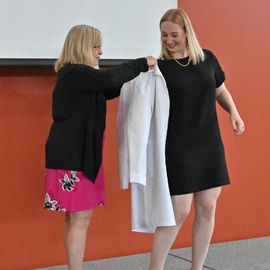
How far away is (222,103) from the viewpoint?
8.07ft

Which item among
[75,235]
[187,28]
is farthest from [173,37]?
[75,235]

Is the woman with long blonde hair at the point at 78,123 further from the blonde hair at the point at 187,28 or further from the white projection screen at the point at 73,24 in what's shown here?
the white projection screen at the point at 73,24

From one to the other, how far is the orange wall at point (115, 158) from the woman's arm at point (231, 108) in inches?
23.1

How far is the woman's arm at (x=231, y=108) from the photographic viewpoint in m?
2.38

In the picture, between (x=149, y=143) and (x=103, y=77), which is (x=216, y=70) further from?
(x=103, y=77)

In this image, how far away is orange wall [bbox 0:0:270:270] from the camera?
8.35 feet

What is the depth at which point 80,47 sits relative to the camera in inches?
85.8

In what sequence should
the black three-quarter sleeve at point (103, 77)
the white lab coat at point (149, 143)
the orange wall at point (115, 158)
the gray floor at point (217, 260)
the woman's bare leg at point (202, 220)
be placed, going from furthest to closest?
the gray floor at point (217, 260)
the orange wall at point (115, 158)
the woman's bare leg at point (202, 220)
the white lab coat at point (149, 143)
the black three-quarter sleeve at point (103, 77)

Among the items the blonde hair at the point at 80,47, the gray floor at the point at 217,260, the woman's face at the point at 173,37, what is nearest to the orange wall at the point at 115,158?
the gray floor at the point at 217,260

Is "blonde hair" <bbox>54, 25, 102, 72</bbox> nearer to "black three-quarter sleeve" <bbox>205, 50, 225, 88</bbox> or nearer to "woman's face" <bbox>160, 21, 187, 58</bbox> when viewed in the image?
"woman's face" <bbox>160, 21, 187, 58</bbox>

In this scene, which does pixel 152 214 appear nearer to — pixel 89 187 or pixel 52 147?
pixel 89 187

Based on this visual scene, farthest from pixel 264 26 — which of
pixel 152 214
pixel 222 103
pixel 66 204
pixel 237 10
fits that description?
pixel 66 204

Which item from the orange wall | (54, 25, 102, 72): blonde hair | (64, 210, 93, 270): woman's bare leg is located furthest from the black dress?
the orange wall

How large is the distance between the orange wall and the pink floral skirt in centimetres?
42
